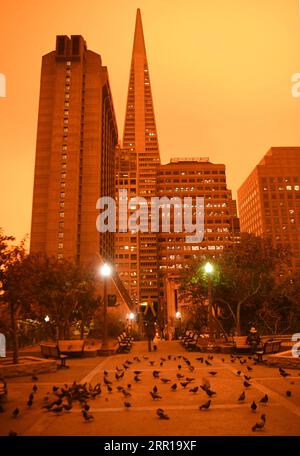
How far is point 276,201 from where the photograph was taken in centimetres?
15988

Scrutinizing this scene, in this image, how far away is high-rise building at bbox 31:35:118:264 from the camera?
104750 millimetres

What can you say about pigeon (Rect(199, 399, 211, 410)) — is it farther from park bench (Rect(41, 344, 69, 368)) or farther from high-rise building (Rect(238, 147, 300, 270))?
high-rise building (Rect(238, 147, 300, 270))

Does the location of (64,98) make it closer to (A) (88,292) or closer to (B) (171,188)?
(B) (171,188)

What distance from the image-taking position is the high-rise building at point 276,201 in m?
157

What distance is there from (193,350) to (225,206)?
143559mm

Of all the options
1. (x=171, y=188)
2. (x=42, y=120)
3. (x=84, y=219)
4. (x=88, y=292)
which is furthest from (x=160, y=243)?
(x=88, y=292)

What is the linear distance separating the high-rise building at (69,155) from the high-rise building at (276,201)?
7007cm

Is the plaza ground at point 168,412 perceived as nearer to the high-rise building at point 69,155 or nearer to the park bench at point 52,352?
the park bench at point 52,352

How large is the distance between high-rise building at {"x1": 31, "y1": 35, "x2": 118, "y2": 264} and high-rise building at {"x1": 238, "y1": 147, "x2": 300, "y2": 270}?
70.1m

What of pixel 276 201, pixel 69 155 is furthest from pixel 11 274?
pixel 276 201

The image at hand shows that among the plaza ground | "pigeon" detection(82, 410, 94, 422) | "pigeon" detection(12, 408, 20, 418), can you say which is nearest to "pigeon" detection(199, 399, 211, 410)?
the plaza ground

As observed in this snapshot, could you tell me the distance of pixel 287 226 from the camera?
6235 inches

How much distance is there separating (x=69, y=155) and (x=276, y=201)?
296 feet
